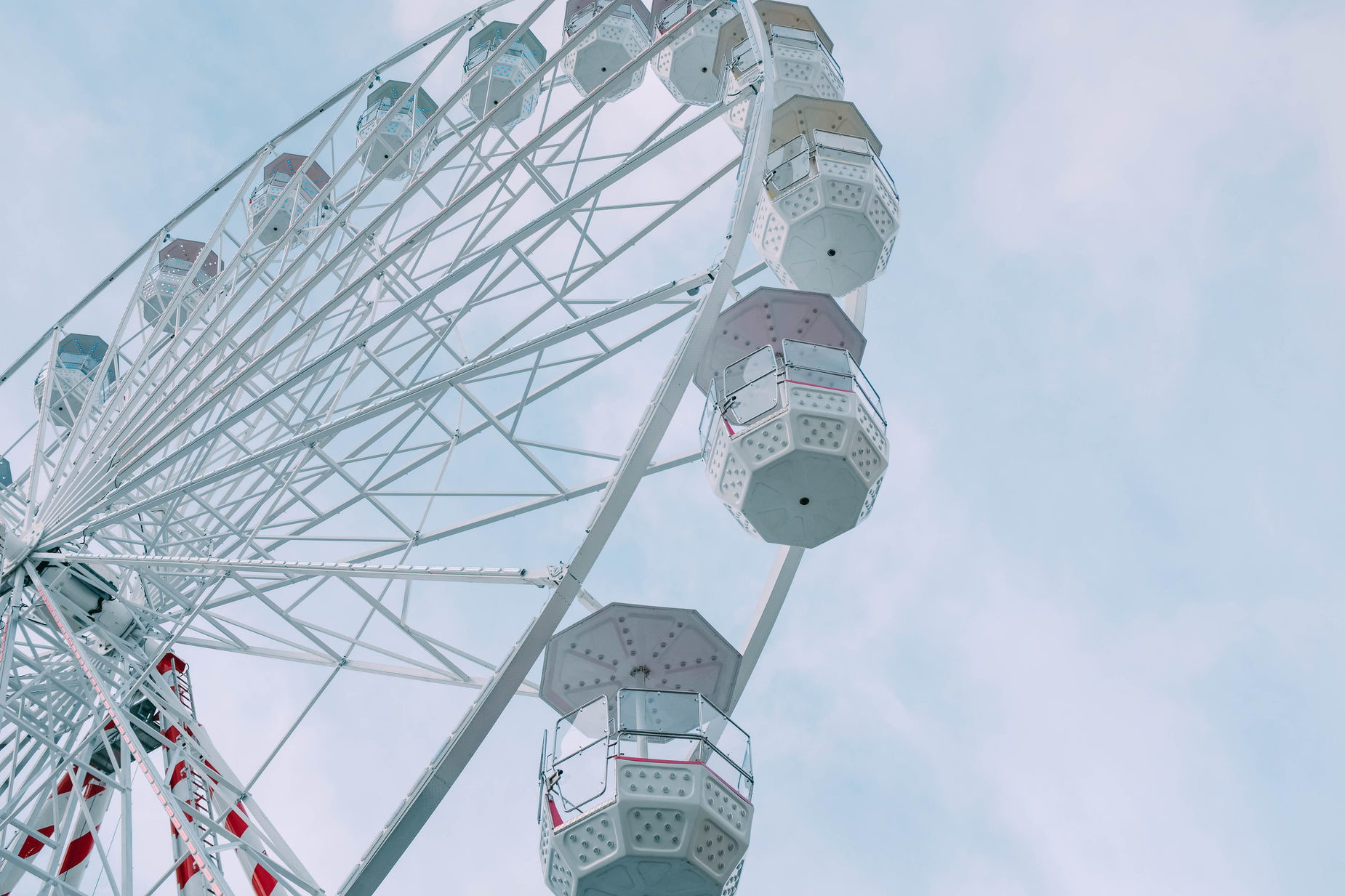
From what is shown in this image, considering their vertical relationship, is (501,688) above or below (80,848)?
above

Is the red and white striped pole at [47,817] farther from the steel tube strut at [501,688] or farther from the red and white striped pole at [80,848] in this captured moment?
the steel tube strut at [501,688]

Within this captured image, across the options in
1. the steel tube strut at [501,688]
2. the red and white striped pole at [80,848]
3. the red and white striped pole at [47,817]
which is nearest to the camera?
the steel tube strut at [501,688]

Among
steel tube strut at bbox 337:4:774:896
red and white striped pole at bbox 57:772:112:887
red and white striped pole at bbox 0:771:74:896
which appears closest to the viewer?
steel tube strut at bbox 337:4:774:896

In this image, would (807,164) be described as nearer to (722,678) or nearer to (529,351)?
(529,351)

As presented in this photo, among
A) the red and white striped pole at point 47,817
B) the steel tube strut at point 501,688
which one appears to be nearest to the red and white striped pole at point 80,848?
the red and white striped pole at point 47,817

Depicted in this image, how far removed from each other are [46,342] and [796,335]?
15059mm

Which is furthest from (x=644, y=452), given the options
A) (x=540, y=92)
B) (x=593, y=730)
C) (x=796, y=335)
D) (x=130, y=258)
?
(x=130, y=258)

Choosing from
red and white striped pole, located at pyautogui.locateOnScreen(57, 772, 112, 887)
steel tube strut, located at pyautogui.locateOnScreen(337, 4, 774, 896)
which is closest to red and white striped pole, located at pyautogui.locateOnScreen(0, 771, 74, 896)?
red and white striped pole, located at pyautogui.locateOnScreen(57, 772, 112, 887)

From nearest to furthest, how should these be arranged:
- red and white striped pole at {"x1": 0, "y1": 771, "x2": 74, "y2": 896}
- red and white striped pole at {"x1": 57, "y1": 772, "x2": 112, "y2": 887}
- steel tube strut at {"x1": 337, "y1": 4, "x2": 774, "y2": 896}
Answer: steel tube strut at {"x1": 337, "y1": 4, "x2": 774, "y2": 896} < red and white striped pole at {"x1": 0, "y1": 771, "x2": 74, "y2": 896} < red and white striped pole at {"x1": 57, "y1": 772, "x2": 112, "y2": 887}

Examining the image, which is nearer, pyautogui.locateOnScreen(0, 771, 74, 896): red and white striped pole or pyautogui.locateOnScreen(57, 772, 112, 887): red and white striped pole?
pyautogui.locateOnScreen(0, 771, 74, 896): red and white striped pole

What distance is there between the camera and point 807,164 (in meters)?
13.0

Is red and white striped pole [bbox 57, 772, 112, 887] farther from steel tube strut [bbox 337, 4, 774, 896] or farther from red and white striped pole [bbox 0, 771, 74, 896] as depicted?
steel tube strut [bbox 337, 4, 774, 896]

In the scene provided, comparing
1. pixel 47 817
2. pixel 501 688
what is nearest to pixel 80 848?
pixel 47 817

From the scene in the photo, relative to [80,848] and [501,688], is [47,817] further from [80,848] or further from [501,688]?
[501,688]
